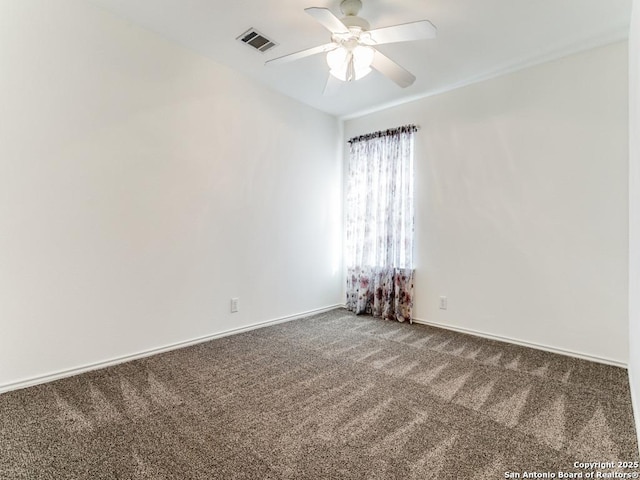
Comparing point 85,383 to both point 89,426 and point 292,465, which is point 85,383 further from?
point 292,465

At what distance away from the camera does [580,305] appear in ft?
8.86

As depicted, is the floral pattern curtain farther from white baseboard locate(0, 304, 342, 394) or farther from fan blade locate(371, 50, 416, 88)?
fan blade locate(371, 50, 416, 88)

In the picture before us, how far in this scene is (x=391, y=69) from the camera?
2.31 meters

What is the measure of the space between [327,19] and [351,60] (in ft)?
1.13

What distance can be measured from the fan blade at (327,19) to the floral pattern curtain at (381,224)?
1951 mm

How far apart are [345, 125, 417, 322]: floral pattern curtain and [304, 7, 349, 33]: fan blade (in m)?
1.95

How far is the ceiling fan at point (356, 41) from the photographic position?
6.30ft

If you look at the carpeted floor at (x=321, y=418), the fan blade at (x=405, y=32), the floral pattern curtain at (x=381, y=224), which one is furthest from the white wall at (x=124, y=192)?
the fan blade at (x=405, y=32)

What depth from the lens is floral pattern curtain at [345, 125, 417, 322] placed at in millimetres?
3766

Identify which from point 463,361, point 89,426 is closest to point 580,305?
point 463,361

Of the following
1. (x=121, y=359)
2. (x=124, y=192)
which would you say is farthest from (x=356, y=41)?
(x=121, y=359)

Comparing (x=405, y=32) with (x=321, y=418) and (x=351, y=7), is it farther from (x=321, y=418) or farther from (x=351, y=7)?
(x=321, y=418)

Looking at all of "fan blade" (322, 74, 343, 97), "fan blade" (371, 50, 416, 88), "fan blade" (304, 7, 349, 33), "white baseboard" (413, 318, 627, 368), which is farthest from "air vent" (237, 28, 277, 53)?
"white baseboard" (413, 318, 627, 368)

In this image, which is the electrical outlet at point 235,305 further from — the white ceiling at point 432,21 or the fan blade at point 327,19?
the fan blade at point 327,19
